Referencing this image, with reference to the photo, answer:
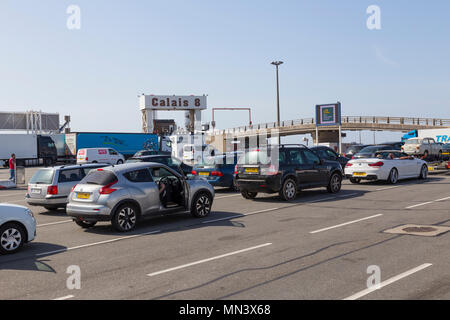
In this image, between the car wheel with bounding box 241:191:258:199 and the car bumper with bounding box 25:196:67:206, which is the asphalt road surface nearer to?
the car bumper with bounding box 25:196:67:206

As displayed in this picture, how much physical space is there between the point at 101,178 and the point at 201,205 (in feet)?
9.63

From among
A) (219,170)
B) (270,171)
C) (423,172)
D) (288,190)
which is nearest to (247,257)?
(270,171)

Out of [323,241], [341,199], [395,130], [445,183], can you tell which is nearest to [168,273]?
[323,241]

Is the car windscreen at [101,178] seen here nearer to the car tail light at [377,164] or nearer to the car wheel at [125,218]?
the car wheel at [125,218]

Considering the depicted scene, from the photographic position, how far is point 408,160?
20109 millimetres

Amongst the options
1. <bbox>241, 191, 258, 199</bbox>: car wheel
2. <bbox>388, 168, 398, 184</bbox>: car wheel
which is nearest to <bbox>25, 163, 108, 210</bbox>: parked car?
<bbox>241, 191, 258, 199</bbox>: car wheel

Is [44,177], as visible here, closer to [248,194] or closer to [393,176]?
[248,194]

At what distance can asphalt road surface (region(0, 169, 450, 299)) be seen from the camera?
5711 millimetres

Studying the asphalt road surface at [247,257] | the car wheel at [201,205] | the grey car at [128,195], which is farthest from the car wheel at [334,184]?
the grey car at [128,195]

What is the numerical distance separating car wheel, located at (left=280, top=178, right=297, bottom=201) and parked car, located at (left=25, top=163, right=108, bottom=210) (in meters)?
6.66

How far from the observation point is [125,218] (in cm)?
1023

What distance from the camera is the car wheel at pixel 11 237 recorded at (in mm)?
8297

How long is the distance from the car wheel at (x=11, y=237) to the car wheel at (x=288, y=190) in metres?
8.40

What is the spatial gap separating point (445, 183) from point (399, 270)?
47.0ft
